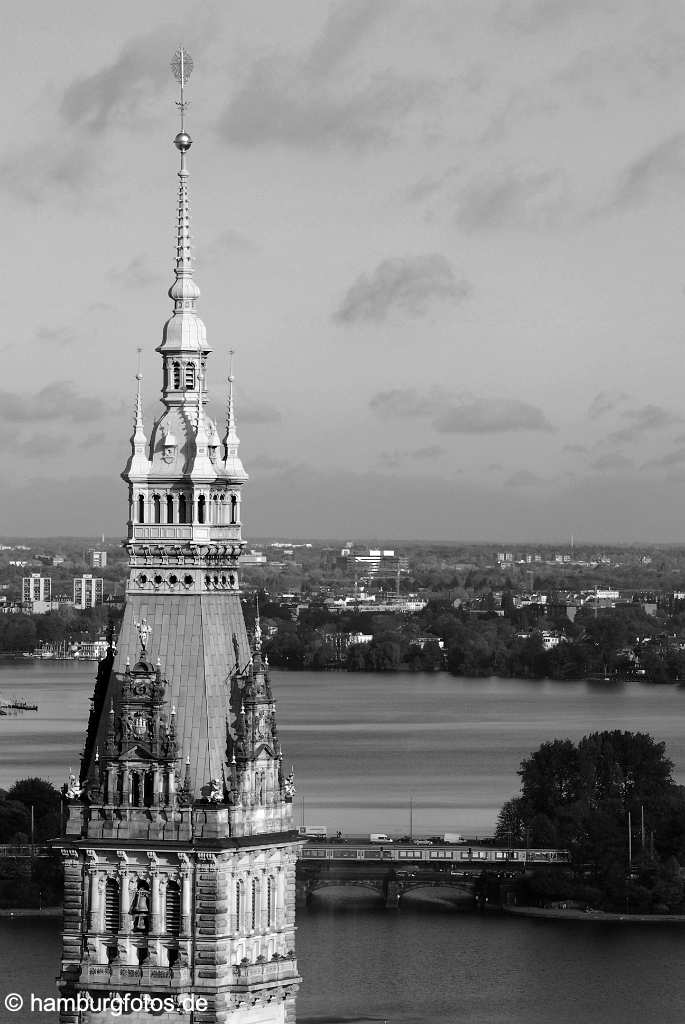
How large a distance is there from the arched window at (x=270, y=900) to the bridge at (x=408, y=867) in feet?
143

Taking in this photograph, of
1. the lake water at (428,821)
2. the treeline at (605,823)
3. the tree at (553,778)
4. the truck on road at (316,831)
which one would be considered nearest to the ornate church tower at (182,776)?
the lake water at (428,821)

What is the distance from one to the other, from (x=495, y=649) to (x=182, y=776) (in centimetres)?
14977

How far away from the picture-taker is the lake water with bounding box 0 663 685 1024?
185ft

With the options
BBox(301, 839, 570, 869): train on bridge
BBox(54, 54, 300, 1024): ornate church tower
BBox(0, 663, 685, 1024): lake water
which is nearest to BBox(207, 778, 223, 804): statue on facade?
BBox(54, 54, 300, 1024): ornate church tower

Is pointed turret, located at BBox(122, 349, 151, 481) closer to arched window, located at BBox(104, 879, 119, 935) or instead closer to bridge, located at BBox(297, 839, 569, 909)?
arched window, located at BBox(104, 879, 119, 935)

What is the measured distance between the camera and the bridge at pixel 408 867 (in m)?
71.4

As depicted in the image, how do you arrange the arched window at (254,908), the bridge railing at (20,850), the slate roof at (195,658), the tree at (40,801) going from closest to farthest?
the arched window at (254,908), the slate roof at (195,658), the bridge railing at (20,850), the tree at (40,801)

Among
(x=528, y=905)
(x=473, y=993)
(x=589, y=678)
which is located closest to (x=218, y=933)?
(x=473, y=993)

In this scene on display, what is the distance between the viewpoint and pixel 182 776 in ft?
87.4

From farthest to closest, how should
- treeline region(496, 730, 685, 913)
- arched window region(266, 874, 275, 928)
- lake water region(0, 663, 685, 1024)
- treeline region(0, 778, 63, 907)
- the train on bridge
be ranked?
the train on bridge → treeline region(496, 730, 685, 913) → treeline region(0, 778, 63, 907) → lake water region(0, 663, 685, 1024) → arched window region(266, 874, 275, 928)

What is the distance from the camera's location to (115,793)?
87.7 feet

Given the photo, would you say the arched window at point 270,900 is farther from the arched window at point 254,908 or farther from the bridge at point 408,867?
the bridge at point 408,867

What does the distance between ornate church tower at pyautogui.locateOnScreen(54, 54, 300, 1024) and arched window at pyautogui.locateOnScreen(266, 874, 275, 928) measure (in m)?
0.02

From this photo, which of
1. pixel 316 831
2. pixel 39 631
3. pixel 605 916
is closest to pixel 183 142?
pixel 605 916
